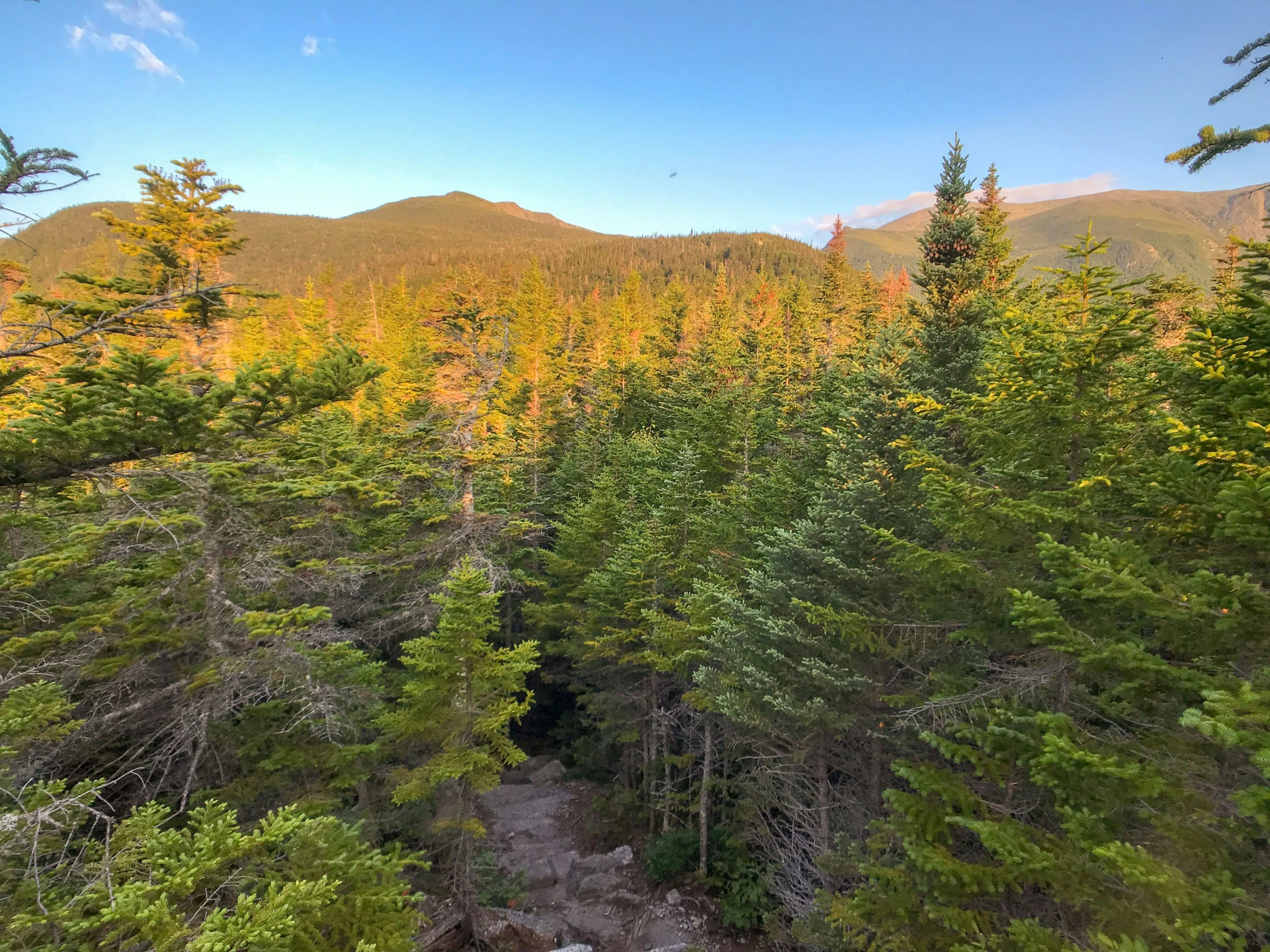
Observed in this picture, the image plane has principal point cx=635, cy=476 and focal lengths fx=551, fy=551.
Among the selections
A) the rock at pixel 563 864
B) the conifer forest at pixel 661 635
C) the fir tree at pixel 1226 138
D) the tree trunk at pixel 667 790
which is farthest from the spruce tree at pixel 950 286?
the rock at pixel 563 864

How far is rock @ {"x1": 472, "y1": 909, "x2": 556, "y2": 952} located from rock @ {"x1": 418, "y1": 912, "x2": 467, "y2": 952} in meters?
0.31

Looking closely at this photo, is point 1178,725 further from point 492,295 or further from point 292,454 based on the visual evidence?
point 492,295

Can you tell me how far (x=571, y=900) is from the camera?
1598 centimetres

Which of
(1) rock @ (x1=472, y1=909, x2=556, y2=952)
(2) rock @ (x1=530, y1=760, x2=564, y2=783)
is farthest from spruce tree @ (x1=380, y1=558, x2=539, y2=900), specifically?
(2) rock @ (x1=530, y1=760, x2=564, y2=783)

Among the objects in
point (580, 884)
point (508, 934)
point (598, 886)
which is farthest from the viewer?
point (580, 884)

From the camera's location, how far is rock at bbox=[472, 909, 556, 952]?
42.5ft

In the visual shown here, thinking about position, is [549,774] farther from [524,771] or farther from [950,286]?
[950,286]

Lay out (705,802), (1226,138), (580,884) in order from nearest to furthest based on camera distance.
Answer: (1226,138) → (705,802) → (580,884)

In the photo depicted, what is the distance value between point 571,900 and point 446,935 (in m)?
4.47

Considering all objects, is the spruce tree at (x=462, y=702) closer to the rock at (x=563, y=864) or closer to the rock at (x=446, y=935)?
the rock at (x=446, y=935)

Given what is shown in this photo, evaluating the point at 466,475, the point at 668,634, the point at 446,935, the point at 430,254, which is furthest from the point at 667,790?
the point at 430,254

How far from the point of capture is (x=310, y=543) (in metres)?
15.1

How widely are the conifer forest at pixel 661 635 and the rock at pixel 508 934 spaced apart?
0.11 meters

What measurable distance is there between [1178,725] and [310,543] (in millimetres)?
17452
